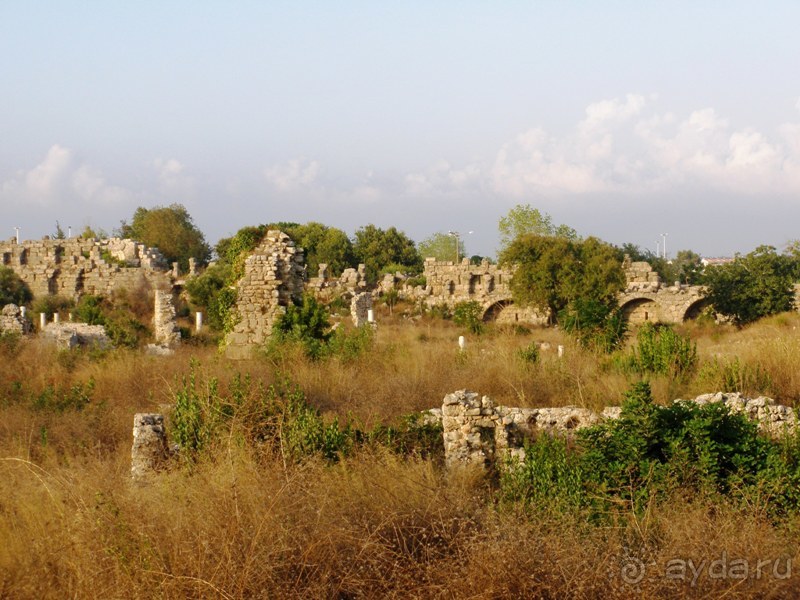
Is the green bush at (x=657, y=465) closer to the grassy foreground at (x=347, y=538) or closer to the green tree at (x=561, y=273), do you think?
the grassy foreground at (x=347, y=538)

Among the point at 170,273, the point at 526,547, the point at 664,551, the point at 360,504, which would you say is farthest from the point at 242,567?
the point at 170,273

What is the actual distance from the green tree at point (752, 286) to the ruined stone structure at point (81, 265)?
22820 mm

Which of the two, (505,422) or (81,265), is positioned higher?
(81,265)

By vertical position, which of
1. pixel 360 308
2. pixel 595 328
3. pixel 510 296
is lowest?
pixel 595 328

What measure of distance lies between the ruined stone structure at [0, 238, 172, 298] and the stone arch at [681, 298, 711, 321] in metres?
22.0

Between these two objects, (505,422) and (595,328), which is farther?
(595,328)

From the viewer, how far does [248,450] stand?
7.15 meters

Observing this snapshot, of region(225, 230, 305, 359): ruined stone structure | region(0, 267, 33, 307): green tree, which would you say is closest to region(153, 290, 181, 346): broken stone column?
region(225, 230, 305, 359): ruined stone structure

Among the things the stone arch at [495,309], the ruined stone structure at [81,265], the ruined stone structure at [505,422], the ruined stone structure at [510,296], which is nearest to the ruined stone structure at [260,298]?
the ruined stone structure at [505,422]

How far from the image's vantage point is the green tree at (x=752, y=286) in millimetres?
32656

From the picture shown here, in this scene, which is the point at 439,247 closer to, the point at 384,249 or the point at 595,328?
the point at 384,249

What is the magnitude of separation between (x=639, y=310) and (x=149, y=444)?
111ft

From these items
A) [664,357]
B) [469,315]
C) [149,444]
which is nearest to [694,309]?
[469,315]

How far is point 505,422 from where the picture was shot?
8273 mm
